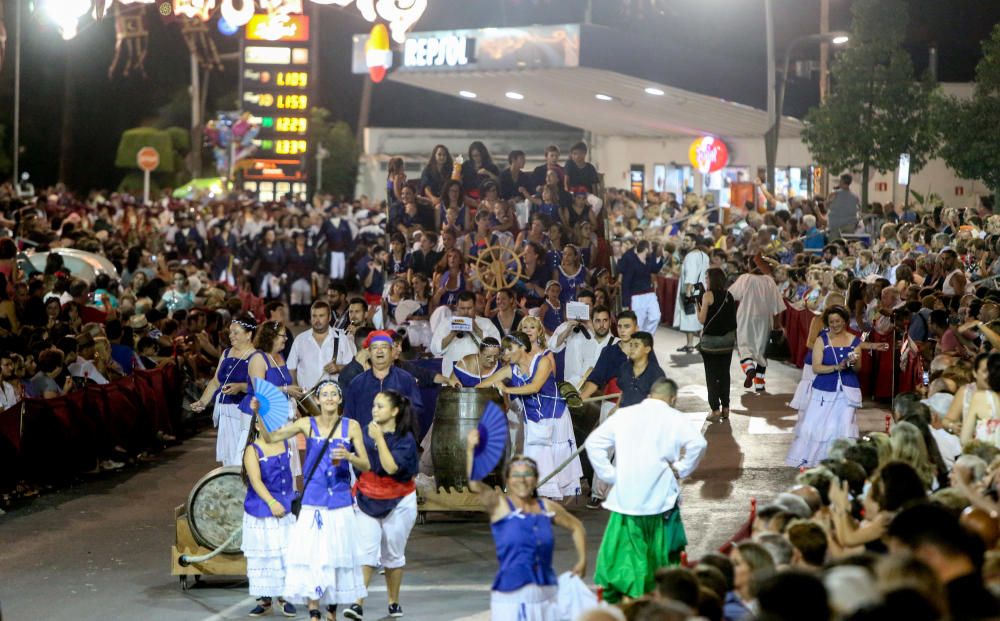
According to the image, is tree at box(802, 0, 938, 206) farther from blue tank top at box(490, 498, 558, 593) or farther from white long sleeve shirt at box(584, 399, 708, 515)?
blue tank top at box(490, 498, 558, 593)

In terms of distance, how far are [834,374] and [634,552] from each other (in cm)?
514

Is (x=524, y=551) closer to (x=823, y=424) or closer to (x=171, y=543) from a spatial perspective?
(x=171, y=543)

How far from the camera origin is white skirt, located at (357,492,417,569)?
10461 millimetres

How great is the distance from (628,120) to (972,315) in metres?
27.1

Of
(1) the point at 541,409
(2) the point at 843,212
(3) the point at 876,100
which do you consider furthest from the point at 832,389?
(3) the point at 876,100

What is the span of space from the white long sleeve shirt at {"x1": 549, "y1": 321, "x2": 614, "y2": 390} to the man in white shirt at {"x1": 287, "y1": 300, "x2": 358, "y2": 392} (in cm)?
207

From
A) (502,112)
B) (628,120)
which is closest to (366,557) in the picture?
(628,120)

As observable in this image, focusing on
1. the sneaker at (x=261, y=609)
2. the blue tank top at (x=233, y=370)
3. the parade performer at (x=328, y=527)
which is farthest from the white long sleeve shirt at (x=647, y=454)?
the blue tank top at (x=233, y=370)

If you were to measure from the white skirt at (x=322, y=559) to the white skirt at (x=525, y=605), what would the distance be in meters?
1.94

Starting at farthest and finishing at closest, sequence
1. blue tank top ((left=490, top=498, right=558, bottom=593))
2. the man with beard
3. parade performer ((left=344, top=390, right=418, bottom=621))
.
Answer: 1. the man with beard
2. parade performer ((left=344, top=390, right=418, bottom=621))
3. blue tank top ((left=490, top=498, right=558, bottom=593))

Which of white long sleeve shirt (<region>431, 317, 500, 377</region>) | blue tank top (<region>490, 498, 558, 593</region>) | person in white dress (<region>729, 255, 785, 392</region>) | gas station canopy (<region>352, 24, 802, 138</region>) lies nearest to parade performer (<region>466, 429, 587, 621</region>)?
blue tank top (<region>490, 498, 558, 593</region>)

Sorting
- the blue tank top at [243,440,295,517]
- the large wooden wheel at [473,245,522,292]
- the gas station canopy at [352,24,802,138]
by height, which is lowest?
the blue tank top at [243,440,295,517]

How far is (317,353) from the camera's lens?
14.7m

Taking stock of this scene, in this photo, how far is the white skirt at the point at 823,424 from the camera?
556 inches
